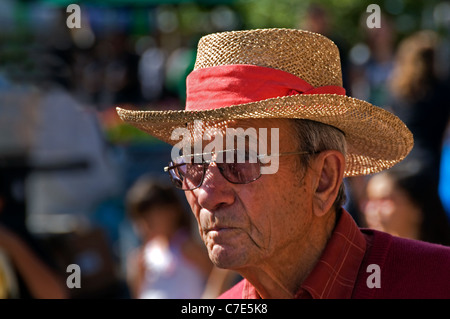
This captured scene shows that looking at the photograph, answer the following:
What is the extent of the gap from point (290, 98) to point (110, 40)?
799 centimetres

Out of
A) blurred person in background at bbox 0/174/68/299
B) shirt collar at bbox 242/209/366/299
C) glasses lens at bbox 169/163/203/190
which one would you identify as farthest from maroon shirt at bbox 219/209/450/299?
blurred person in background at bbox 0/174/68/299

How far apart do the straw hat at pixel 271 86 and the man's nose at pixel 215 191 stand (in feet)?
0.61

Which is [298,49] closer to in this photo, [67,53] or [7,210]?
[7,210]

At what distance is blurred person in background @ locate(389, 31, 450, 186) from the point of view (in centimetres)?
621

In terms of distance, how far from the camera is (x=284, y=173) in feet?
8.41

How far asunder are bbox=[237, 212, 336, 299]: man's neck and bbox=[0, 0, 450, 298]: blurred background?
1.94 metres

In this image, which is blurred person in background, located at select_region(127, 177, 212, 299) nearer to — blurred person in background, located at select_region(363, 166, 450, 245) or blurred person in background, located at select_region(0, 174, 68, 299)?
blurred person in background, located at select_region(0, 174, 68, 299)

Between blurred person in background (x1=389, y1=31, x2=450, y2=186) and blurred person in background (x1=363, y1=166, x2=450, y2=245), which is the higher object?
blurred person in background (x1=389, y1=31, x2=450, y2=186)

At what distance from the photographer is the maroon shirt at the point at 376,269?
2449 millimetres

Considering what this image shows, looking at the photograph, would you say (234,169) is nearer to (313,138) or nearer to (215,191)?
(215,191)

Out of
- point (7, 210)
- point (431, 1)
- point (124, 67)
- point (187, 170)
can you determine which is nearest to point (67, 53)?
point (124, 67)

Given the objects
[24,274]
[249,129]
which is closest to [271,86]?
[249,129]

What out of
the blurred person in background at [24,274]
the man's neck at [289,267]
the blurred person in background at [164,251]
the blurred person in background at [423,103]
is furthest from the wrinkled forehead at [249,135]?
the blurred person in background at [423,103]
